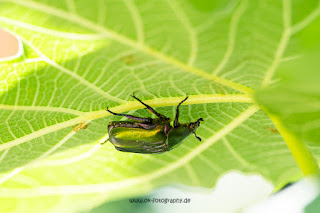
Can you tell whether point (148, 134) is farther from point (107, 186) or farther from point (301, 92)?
point (301, 92)

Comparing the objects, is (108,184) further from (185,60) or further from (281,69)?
(281,69)

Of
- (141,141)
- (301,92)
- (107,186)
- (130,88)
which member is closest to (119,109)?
(130,88)

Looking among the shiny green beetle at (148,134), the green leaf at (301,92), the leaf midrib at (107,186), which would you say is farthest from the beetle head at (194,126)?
the green leaf at (301,92)

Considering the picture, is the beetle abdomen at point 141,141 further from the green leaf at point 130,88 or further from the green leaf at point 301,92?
the green leaf at point 301,92

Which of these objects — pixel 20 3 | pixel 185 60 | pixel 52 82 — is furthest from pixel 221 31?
pixel 52 82

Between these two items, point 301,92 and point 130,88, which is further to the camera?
point 130,88

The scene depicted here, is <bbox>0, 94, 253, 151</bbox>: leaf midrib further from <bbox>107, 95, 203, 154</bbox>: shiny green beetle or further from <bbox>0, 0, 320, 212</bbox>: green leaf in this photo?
<bbox>107, 95, 203, 154</bbox>: shiny green beetle

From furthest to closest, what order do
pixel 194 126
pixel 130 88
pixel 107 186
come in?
pixel 107 186 < pixel 194 126 < pixel 130 88
